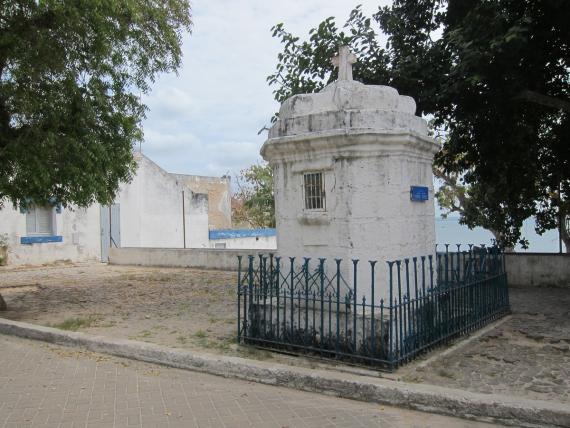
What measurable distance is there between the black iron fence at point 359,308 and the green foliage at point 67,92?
436 centimetres

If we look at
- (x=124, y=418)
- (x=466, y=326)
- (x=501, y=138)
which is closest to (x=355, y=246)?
(x=466, y=326)

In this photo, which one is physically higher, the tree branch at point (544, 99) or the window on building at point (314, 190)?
the tree branch at point (544, 99)

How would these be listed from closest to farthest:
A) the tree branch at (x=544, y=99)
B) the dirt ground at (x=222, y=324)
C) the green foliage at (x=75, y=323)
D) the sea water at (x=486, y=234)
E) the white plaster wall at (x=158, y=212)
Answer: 1. the dirt ground at (x=222, y=324)
2. the green foliage at (x=75, y=323)
3. the tree branch at (x=544, y=99)
4. the sea water at (x=486, y=234)
5. the white plaster wall at (x=158, y=212)

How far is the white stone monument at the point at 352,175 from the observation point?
236 inches

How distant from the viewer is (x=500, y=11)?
8.34m

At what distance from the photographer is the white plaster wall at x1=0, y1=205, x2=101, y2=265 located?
64.7 feet

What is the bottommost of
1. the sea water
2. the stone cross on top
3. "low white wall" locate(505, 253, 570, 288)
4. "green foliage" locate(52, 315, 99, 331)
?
"green foliage" locate(52, 315, 99, 331)

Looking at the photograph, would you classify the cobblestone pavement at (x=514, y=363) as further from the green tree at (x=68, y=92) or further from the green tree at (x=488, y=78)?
the green tree at (x=68, y=92)

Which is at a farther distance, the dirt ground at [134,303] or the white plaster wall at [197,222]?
the white plaster wall at [197,222]

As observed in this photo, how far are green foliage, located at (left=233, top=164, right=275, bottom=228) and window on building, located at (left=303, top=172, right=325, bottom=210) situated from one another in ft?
87.1

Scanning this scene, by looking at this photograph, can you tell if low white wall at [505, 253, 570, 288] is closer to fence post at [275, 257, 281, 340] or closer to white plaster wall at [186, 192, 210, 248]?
fence post at [275, 257, 281, 340]

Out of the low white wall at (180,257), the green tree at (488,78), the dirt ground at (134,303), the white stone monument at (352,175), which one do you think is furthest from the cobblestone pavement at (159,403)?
the low white wall at (180,257)

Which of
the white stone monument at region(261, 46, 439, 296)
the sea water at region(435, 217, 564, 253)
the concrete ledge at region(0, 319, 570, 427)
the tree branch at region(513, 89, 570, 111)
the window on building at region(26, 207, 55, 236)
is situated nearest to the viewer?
the concrete ledge at region(0, 319, 570, 427)

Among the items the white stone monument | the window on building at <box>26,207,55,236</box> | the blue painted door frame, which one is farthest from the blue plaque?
the blue painted door frame
